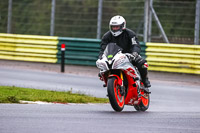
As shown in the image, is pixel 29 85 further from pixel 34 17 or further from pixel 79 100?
pixel 34 17

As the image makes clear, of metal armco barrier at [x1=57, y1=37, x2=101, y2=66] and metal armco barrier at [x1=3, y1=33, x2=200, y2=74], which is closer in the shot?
metal armco barrier at [x1=3, y1=33, x2=200, y2=74]

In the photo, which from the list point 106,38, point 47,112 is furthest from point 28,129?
point 106,38

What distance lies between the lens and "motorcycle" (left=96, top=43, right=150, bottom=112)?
9492mm

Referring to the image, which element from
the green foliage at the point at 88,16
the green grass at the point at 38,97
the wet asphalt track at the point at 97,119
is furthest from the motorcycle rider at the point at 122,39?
the green foliage at the point at 88,16

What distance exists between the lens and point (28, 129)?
6.80 metres

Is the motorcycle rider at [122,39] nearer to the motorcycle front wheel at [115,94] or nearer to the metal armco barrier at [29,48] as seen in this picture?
the motorcycle front wheel at [115,94]

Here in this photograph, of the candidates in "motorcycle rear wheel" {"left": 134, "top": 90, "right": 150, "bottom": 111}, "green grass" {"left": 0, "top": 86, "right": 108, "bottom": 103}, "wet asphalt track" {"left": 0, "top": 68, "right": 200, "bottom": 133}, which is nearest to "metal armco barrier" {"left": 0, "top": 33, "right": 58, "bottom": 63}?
"wet asphalt track" {"left": 0, "top": 68, "right": 200, "bottom": 133}

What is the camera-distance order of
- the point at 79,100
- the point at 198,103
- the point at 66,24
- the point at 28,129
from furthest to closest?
1. the point at 66,24
2. the point at 198,103
3. the point at 79,100
4. the point at 28,129

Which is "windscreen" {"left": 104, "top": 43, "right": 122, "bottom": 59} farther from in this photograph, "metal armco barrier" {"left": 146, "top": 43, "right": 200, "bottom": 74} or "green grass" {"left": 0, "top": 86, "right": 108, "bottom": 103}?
"metal armco barrier" {"left": 146, "top": 43, "right": 200, "bottom": 74}

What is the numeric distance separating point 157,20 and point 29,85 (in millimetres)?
6585

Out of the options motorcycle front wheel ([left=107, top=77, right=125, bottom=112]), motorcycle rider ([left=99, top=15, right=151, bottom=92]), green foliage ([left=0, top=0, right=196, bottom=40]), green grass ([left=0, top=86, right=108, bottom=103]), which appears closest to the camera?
motorcycle front wheel ([left=107, top=77, right=125, bottom=112])

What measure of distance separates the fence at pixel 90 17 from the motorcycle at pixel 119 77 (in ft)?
31.1

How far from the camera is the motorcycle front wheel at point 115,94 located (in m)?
9.31

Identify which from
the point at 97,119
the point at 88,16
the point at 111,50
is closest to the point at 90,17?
the point at 88,16
